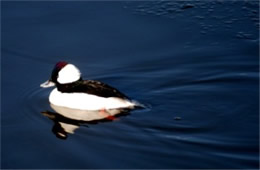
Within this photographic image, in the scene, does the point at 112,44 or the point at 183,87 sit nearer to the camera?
the point at 183,87

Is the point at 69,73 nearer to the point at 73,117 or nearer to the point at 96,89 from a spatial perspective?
the point at 96,89

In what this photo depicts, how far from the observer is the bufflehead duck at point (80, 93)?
802 centimetres

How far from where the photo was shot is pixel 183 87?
8.60 metres

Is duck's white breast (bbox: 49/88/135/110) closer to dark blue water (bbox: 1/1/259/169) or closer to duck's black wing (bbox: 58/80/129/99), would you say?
duck's black wing (bbox: 58/80/129/99)

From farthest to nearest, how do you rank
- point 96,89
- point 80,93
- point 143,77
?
point 143,77 < point 80,93 < point 96,89

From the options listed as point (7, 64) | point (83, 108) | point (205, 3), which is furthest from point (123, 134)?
point (205, 3)

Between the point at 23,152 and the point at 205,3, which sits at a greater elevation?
the point at 205,3

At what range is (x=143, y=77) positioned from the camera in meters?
A: 8.99

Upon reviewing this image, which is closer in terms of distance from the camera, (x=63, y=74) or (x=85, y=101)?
(x=85, y=101)

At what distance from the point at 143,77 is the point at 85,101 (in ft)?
4.30

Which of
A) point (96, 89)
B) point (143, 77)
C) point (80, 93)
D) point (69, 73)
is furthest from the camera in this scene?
point (143, 77)

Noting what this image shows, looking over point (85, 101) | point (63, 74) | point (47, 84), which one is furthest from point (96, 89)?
point (47, 84)

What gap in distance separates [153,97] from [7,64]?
2741 millimetres

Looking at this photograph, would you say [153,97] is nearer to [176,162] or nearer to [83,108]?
[83,108]
